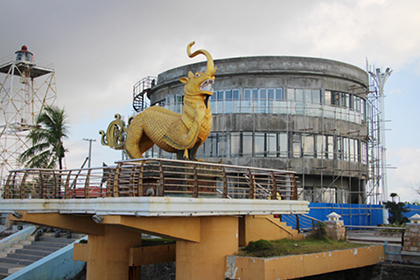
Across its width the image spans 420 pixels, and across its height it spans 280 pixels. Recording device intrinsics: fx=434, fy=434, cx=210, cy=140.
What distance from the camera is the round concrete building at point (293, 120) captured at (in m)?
27.8

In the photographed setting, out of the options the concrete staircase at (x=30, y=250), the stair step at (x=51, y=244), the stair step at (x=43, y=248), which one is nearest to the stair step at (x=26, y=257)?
the concrete staircase at (x=30, y=250)

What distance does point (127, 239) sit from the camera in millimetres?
14891

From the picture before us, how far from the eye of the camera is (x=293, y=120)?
91.2 feet

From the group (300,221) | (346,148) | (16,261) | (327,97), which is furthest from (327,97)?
(16,261)

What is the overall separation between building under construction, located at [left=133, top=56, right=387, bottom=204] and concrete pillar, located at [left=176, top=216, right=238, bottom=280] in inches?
607

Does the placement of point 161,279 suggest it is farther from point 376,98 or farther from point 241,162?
point 376,98

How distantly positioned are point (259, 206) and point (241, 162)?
15.1m

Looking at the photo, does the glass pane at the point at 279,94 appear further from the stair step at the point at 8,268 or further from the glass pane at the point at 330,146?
the stair step at the point at 8,268

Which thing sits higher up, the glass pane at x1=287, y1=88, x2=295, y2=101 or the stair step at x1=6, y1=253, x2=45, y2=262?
the glass pane at x1=287, y1=88, x2=295, y2=101

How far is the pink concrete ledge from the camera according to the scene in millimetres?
11539

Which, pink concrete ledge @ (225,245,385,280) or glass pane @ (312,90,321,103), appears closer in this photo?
pink concrete ledge @ (225,245,385,280)

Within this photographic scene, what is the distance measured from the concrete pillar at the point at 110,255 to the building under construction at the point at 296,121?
13.8 m

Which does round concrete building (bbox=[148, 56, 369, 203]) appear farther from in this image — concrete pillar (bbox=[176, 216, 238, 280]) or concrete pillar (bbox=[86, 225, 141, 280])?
concrete pillar (bbox=[176, 216, 238, 280])

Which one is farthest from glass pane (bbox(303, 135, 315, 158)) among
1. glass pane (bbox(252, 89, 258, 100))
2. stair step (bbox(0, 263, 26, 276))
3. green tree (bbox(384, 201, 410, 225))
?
stair step (bbox(0, 263, 26, 276))
